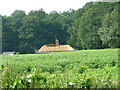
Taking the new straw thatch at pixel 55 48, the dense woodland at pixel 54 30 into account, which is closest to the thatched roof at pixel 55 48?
the new straw thatch at pixel 55 48

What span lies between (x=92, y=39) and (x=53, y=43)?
6.88 m

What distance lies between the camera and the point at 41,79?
2.55 m

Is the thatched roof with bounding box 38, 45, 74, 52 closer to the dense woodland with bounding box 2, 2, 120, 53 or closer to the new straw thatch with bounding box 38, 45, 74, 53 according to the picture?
the new straw thatch with bounding box 38, 45, 74, 53

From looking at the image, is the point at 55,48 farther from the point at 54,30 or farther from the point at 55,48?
the point at 54,30

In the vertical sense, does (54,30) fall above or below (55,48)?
above

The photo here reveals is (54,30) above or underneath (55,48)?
above

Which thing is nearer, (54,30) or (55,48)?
(54,30)

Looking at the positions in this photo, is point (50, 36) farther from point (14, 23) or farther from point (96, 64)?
point (96, 64)

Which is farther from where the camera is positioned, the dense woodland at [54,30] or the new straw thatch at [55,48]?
the new straw thatch at [55,48]

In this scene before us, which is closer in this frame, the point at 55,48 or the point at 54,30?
the point at 54,30

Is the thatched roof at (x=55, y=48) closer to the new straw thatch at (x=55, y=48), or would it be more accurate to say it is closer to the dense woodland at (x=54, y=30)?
the new straw thatch at (x=55, y=48)

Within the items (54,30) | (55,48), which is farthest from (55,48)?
(54,30)

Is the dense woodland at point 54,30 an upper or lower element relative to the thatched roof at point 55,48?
upper

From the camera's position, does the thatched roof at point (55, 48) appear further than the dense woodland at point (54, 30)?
Yes
